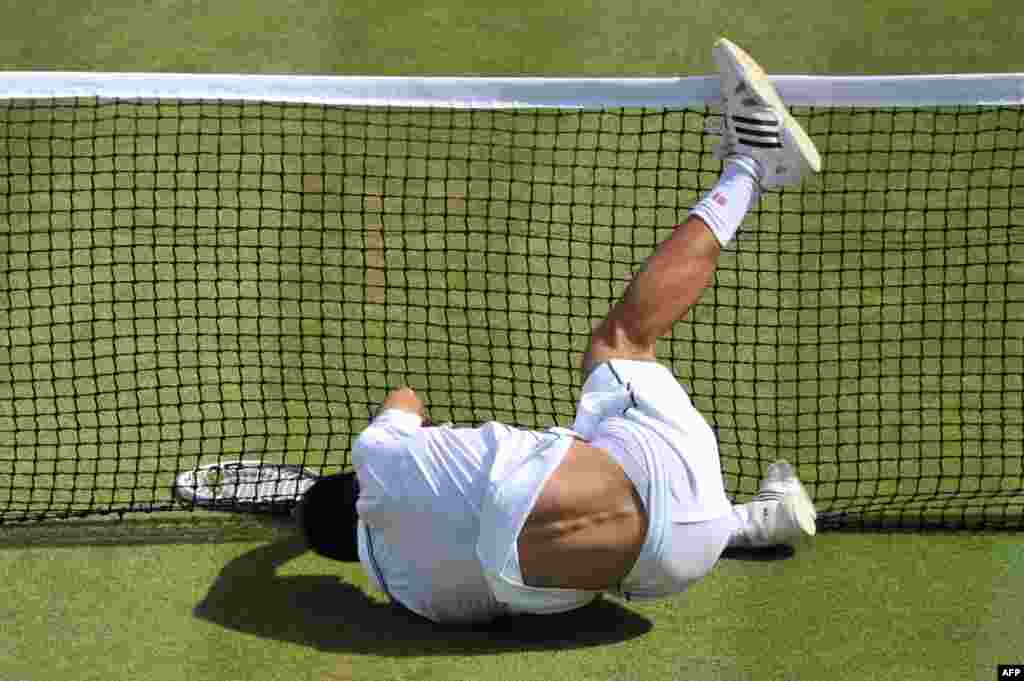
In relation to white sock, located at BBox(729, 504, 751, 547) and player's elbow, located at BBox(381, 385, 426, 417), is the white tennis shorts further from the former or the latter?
white sock, located at BBox(729, 504, 751, 547)

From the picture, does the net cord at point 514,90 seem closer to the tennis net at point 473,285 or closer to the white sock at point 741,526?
the tennis net at point 473,285

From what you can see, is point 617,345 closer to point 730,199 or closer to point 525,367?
point 730,199

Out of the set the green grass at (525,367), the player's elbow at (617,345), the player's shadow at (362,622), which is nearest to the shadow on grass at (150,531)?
the green grass at (525,367)

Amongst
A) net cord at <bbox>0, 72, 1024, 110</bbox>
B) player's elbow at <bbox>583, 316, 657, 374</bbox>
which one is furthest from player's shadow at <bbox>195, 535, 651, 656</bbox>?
net cord at <bbox>0, 72, 1024, 110</bbox>

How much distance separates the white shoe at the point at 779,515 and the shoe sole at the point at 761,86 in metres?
1.43

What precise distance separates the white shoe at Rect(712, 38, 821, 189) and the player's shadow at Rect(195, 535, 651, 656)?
2.11 metres

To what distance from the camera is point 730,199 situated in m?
7.30

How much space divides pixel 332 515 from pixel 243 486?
1.03 metres

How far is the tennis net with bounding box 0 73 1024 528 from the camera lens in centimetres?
782

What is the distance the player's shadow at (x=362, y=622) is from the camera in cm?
652

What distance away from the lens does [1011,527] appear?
7.34m

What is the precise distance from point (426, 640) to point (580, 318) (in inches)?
107

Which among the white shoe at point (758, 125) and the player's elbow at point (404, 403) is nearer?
the player's elbow at point (404, 403)

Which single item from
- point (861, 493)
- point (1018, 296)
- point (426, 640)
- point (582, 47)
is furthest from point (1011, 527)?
point (582, 47)
